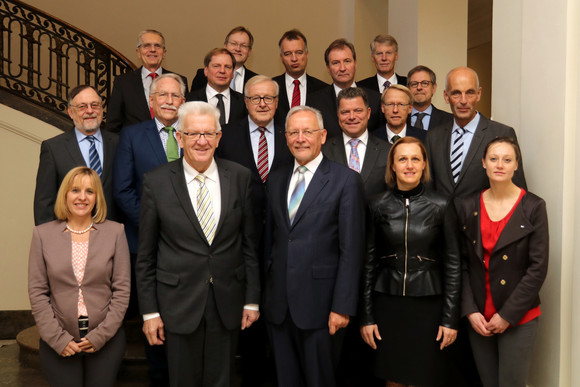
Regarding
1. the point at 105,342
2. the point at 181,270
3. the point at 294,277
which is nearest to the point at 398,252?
the point at 294,277

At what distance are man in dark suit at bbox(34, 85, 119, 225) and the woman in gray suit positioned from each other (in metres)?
0.64

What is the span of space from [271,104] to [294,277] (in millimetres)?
1308

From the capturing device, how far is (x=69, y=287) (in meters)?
3.61

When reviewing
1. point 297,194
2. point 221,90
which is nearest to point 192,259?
point 297,194

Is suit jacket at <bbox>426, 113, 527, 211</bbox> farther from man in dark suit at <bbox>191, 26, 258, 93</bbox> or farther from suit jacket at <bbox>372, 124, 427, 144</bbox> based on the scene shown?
man in dark suit at <bbox>191, 26, 258, 93</bbox>

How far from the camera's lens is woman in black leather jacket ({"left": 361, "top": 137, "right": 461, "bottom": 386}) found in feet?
12.3

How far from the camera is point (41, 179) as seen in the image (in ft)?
14.2

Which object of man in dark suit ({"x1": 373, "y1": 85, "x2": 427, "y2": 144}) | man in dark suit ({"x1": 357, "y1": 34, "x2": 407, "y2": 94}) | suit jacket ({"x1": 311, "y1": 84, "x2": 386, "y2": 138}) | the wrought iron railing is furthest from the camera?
the wrought iron railing

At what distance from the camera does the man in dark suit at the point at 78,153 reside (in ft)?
14.1

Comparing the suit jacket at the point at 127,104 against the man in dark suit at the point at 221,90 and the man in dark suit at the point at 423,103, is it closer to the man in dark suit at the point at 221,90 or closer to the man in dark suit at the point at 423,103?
the man in dark suit at the point at 221,90

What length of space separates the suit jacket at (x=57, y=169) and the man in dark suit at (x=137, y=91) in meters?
0.71

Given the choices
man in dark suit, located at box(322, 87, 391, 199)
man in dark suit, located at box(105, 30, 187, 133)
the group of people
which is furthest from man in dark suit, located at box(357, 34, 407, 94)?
the group of people

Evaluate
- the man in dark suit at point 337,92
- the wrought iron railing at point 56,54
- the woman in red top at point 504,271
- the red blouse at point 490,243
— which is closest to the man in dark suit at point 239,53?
the man in dark suit at point 337,92

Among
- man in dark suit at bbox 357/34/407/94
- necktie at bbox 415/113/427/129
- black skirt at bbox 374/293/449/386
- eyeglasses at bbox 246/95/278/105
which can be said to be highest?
man in dark suit at bbox 357/34/407/94
